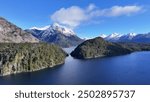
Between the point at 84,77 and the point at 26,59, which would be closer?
the point at 84,77

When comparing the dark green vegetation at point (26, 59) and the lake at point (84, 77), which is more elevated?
the dark green vegetation at point (26, 59)

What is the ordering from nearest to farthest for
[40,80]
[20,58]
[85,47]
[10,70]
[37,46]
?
[40,80], [10,70], [20,58], [37,46], [85,47]

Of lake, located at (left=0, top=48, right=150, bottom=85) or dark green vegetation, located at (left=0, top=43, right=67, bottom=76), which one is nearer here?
lake, located at (left=0, top=48, right=150, bottom=85)

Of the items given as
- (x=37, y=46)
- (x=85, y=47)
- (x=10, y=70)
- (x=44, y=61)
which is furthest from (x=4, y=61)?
(x=85, y=47)

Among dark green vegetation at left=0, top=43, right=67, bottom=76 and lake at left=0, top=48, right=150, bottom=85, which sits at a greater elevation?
dark green vegetation at left=0, top=43, right=67, bottom=76

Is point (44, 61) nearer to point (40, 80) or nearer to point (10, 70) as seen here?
point (10, 70)

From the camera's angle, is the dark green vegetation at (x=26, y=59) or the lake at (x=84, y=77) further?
the dark green vegetation at (x=26, y=59)

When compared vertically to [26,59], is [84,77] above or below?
below

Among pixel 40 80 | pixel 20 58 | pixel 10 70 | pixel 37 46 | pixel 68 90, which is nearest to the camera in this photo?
pixel 68 90
